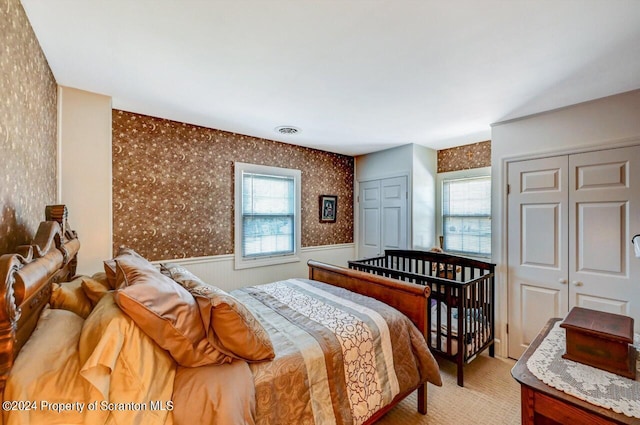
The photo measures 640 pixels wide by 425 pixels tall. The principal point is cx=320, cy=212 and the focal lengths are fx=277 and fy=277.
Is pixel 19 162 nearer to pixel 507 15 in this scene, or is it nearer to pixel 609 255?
pixel 507 15

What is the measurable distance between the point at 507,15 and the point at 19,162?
2.48m

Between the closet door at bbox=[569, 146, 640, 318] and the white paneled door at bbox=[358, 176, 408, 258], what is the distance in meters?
1.79

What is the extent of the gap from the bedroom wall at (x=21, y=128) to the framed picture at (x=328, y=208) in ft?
10.1

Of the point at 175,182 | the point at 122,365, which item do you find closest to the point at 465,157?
the point at 175,182

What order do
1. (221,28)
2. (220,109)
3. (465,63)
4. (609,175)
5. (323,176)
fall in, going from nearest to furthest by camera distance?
(221,28) → (465,63) → (609,175) → (220,109) → (323,176)

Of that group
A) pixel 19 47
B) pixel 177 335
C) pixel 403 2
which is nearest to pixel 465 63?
pixel 403 2

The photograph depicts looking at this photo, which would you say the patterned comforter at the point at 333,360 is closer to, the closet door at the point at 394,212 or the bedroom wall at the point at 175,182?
the bedroom wall at the point at 175,182

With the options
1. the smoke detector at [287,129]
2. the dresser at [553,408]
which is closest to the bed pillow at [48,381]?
the dresser at [553,408]

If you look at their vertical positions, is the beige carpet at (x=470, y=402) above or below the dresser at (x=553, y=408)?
below

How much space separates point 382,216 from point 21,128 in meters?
3.82

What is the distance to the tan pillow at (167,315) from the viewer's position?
1080 millimetres

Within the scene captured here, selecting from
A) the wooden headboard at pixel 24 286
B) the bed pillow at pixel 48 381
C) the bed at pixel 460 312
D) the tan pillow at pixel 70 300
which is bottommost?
the bed at pixel 460 312

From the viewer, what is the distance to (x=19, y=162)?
1332 millimetres

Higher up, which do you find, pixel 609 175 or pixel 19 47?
pixel 19 47
